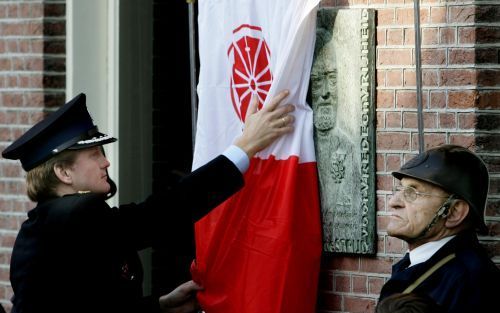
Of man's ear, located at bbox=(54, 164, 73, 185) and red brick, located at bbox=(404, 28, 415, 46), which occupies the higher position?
red brick, located at bbox=(404, 28, 415, 46)

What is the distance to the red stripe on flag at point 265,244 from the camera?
5.59m

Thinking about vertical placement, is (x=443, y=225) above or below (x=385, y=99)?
below

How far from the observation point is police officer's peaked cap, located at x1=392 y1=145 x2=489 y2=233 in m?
4.79

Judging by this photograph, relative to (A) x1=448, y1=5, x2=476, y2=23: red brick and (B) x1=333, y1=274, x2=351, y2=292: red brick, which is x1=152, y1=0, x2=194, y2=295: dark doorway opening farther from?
(A) x1=448, y1=5, x2=476, y2=23: red brick

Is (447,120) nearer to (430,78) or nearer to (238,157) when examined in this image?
(430,78)

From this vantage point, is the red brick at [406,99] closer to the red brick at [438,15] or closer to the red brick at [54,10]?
the red brick at [438,15]

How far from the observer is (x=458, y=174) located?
4.81 meters

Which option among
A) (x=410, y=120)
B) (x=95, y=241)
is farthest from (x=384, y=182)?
(x=95, y=241)

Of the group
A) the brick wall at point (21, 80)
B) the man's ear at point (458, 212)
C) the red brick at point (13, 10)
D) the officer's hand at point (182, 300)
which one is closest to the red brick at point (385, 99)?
the man's ear at point (458, 212)

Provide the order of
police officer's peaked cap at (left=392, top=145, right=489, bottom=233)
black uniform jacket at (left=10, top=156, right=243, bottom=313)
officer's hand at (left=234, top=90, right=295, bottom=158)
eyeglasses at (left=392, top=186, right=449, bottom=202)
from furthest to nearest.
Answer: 1. officer's hand at (left=234, top=90, right=295, bottom=158)
2. black uniform jacket at (left=10, top=156, right=243, bottom=313)
3. eyeglasses at (left=392, top=186, right=449, bottom=202)
4. police officer's peaked cap at (left=392, top=145, right=489, bottom=233)

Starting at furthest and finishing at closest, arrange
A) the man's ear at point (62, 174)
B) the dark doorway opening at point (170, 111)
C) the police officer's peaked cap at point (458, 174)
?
1. the dark doorway opening at point (170, 111)
2. the man's ear at point (62, 174)
3. the police officer's peaked cap at point (458, 174)

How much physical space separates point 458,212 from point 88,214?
160cm

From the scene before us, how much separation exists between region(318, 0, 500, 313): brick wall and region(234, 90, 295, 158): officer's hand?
0.50m

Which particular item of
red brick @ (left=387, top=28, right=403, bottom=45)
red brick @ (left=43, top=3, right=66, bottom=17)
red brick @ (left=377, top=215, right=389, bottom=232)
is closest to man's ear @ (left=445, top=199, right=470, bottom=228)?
red brick @ (left=377, top=215, right=389, bottom=232)
